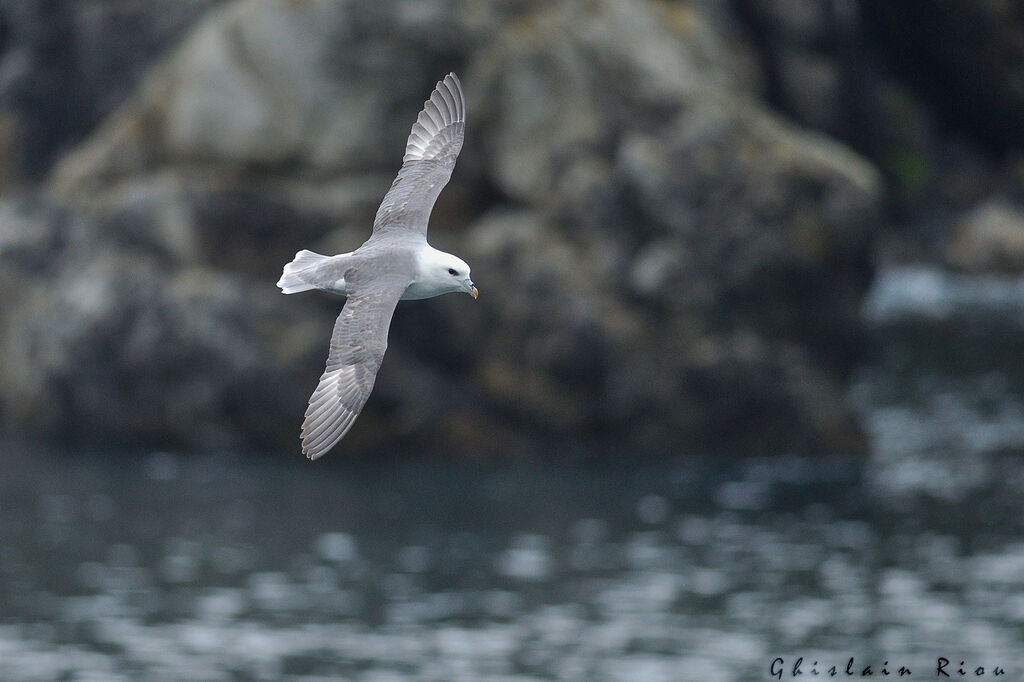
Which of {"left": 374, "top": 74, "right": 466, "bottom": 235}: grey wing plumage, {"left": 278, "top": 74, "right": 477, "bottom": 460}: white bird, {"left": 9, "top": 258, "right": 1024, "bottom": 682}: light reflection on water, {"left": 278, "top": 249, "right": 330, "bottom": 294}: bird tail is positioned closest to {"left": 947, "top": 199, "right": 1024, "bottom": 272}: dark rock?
{"left": 9, "top": 258, "right": 1024, "bottom": 682}: light reflection on water

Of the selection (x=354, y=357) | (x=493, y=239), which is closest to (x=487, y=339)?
(x=493, y=239)

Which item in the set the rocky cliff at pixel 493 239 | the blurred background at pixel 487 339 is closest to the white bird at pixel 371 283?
the blurred background at pixel 487 339

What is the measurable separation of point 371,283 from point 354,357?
79cm

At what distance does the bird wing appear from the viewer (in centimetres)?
1077

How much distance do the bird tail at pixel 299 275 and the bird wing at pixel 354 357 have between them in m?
0.35

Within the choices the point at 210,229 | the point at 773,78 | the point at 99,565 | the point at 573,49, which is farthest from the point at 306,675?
the point at 773,78

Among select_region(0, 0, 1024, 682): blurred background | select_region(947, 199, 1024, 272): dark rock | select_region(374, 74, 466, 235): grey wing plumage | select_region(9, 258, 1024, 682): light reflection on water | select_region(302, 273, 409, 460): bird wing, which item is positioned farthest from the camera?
select_region(947, 199, 1024, 272): dark rock

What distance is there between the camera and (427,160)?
46.6 ft

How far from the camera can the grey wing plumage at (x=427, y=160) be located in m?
13.4

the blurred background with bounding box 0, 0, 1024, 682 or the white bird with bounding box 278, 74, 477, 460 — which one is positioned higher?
the blurred background with bounding box 0, 0, 1024, 682

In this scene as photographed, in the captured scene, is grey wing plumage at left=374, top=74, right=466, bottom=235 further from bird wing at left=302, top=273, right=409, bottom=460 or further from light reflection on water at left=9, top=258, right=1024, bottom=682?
light reflection on water at left=9, top=258, right=1024, bottom=682

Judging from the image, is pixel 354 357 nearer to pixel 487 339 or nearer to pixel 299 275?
pixel 299 275

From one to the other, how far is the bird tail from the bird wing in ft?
1.16

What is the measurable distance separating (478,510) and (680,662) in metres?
8.61
